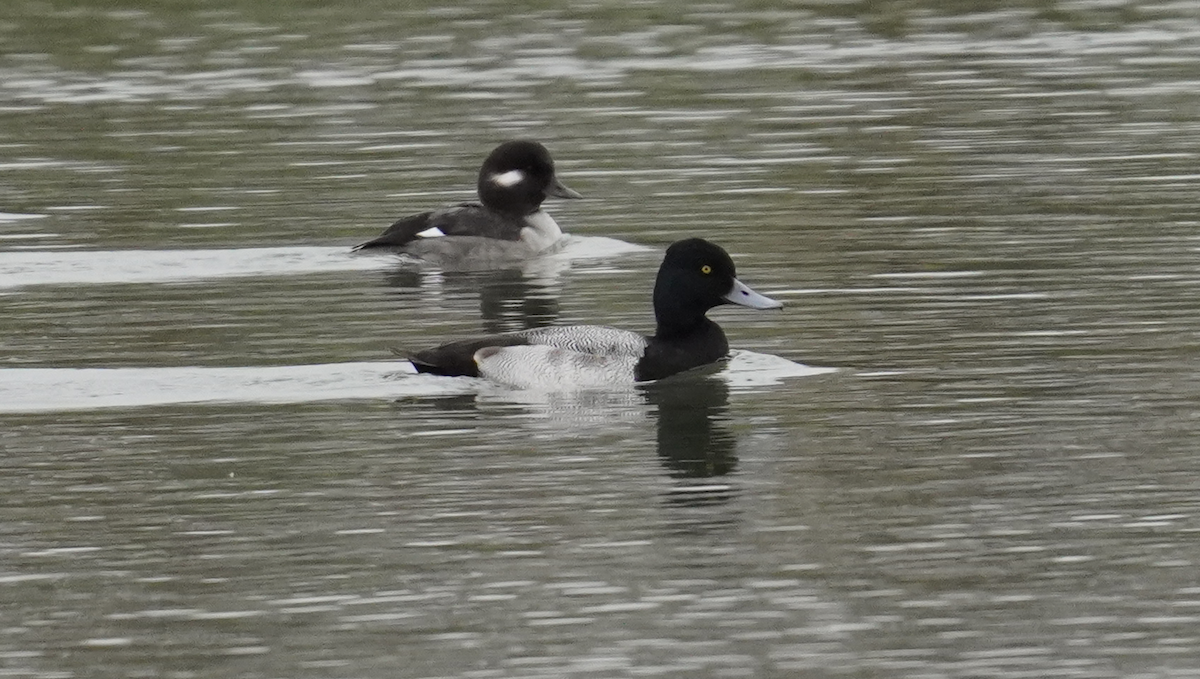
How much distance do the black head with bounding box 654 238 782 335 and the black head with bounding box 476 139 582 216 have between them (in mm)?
5479

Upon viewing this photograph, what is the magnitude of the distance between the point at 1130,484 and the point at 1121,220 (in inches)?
302

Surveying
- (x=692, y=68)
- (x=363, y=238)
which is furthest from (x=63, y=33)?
(x=363, y=238)

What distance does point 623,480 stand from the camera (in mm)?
11258

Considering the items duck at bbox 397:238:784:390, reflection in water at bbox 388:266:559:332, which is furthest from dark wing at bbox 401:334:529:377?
reflection in water at bbox 388:266:559:332

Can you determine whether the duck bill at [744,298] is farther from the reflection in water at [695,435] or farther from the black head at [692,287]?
the reflection in water at [695,435]

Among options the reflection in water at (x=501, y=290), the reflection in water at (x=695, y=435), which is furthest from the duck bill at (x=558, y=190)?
the reflection in water at (x=695, y=435)

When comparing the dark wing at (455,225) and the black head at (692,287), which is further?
the dark wing at (455,225)

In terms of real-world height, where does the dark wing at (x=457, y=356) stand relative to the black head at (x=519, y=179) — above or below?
below

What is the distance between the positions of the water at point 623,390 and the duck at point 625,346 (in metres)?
0.15

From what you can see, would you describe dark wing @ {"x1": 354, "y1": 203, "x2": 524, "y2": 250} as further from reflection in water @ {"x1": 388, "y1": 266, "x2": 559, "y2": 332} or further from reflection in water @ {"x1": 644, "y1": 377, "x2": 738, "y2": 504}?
reflection in water @ {"x1": 644, "y1": 377, "x2": 738, "y2": 504}

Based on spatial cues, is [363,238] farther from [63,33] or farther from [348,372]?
[63,33]

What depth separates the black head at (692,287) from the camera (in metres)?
14.1

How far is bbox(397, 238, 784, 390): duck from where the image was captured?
1366cm

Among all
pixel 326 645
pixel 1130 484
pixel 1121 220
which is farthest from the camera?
pixel 1121 220
